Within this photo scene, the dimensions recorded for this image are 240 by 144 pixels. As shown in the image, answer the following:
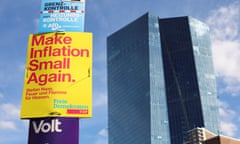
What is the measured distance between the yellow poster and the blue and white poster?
45 centimetres

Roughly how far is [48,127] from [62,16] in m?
6.16

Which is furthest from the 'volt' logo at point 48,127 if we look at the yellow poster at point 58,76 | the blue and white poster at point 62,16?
the blue and white poster at point 62,16

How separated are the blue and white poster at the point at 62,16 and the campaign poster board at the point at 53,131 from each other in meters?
4.99

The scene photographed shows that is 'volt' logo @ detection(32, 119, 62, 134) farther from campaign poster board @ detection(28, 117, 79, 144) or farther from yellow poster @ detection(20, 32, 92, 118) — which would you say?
yellow poster @ detection(20, 32, 92, 118)

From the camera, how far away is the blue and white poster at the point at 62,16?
19594 millimetres

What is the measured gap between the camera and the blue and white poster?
1959cm

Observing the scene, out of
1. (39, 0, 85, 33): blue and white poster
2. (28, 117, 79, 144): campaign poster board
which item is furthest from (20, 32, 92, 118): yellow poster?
(39, 0, 85, 33): blue and white poster

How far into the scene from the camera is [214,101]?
195000 millimetres

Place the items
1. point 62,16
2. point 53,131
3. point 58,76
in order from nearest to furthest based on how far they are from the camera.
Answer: point 53,131
point 58,76
point 62,16

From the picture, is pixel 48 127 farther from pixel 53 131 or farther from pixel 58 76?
pixel 58 76

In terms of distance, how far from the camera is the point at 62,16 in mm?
19844

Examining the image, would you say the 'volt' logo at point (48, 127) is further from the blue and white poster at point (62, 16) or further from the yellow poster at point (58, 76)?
the blue and white poster at point (62, 16)

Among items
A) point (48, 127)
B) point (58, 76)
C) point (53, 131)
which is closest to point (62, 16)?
point (58, 76)

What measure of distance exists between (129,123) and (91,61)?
584ft
